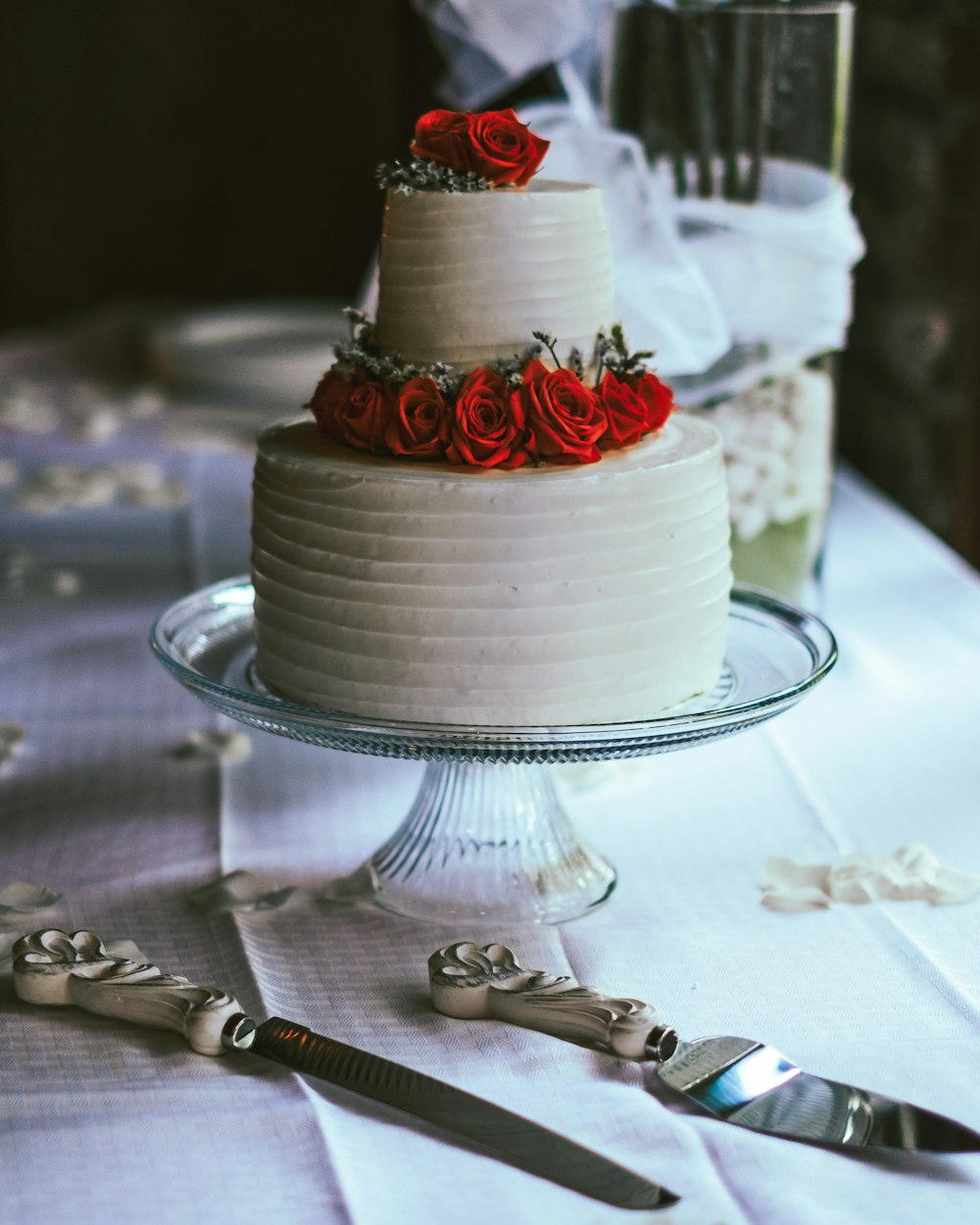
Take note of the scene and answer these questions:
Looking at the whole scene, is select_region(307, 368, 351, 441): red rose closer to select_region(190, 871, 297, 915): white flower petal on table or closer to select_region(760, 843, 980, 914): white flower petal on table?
select_region(190, 871, 297, 915): white flower petal on table

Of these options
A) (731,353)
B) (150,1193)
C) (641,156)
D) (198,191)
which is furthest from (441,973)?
(198,191)

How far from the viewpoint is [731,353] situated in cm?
171

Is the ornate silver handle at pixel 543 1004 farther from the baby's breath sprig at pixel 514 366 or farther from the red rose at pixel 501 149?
the red rose at pixel 501 149

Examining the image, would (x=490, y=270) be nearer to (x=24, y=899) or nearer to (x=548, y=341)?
(x=548, y=341)

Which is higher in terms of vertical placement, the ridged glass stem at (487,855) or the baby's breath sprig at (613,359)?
the baby's breath sprig at (613,359)

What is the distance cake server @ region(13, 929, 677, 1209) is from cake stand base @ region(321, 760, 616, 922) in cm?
22

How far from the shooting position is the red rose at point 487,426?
102 centimetres

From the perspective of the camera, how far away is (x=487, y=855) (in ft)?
3.91

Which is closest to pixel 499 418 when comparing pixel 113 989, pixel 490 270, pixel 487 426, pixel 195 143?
pixel 487 426

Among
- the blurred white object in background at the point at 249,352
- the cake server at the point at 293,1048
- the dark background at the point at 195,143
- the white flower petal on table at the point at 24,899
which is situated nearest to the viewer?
the cake server at the point at 293,1048

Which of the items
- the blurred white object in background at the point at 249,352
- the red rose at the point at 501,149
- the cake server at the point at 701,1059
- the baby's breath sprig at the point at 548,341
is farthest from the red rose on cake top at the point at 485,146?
the blurred white object in background at the point at 249,352

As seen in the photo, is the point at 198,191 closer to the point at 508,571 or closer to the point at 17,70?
the point at 17,70

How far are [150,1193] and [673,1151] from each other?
282 millimetres

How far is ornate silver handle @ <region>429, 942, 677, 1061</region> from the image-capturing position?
93 cm
